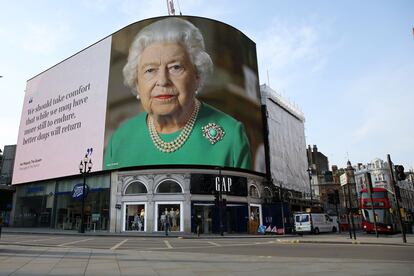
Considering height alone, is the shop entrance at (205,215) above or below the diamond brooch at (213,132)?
below

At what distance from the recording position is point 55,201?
1884 inches

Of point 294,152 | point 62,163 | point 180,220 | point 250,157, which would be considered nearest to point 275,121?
point 294,152

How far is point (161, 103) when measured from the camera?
39.6 meters

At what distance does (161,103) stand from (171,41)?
7941mm

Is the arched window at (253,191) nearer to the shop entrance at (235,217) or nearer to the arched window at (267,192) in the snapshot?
the arched window at (267,192)

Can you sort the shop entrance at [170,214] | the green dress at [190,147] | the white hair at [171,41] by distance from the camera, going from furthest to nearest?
the white hair at [171,41] < the green dress at [190,147] < the shop entrance at [170,214]

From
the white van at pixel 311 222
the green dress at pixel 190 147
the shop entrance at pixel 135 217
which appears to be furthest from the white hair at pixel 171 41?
the white van at pixel 311 222

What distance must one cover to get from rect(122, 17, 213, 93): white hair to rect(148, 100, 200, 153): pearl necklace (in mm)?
4676

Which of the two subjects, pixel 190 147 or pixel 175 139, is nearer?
pixel 190 147

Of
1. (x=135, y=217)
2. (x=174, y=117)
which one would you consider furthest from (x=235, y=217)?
(x=174, y=117)

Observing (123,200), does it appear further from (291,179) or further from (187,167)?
(291,179)

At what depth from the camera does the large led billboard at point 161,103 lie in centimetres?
3959

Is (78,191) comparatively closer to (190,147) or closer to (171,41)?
(190,147)

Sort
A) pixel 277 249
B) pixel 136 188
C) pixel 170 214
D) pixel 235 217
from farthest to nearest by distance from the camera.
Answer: pixel 235 217 < pixel 136 188 < pixel 170 214 < pixel 277 249
